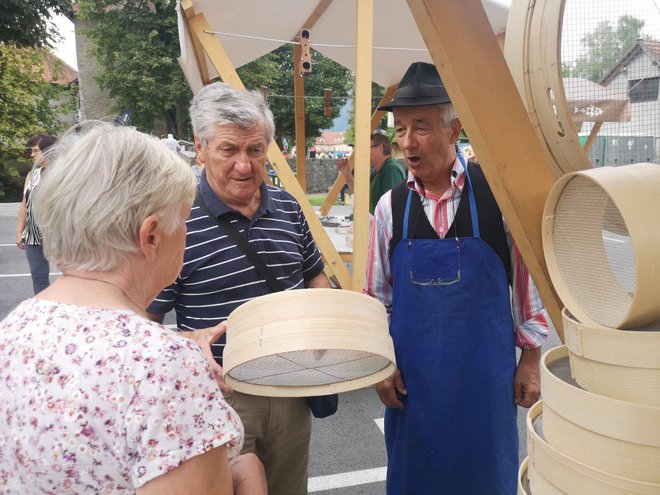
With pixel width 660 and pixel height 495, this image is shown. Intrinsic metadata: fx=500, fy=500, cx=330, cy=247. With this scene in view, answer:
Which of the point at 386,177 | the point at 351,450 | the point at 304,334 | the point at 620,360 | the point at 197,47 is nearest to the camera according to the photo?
the point at 620,360

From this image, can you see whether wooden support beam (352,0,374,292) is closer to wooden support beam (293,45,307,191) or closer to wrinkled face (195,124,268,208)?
wrinkled face (195,124,268,208)

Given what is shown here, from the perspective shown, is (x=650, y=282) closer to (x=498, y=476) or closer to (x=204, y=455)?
(x=204, y=455)

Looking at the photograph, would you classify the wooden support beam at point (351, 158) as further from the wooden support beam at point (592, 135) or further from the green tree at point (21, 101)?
the green tree at point (21, 101)

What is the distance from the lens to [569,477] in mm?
855

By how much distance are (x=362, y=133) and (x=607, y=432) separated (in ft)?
8.14

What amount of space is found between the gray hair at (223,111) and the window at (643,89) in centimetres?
123

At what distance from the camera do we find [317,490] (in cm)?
279

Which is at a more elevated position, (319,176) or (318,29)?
(318,29)

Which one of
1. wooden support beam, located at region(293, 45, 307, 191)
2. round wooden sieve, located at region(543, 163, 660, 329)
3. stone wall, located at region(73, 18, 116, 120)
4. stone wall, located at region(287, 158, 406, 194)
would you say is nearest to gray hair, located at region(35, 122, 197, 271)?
round wooden sieve, located at region(543, 163, 660, 329)

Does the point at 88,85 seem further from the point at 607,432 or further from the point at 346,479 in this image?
the point at 607,432

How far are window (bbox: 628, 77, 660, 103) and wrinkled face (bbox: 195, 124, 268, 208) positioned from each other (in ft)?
4.04

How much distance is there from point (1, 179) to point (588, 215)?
24.6m

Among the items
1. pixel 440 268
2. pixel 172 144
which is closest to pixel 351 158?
pixel 172 144

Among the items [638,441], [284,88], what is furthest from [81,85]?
[638,441]
